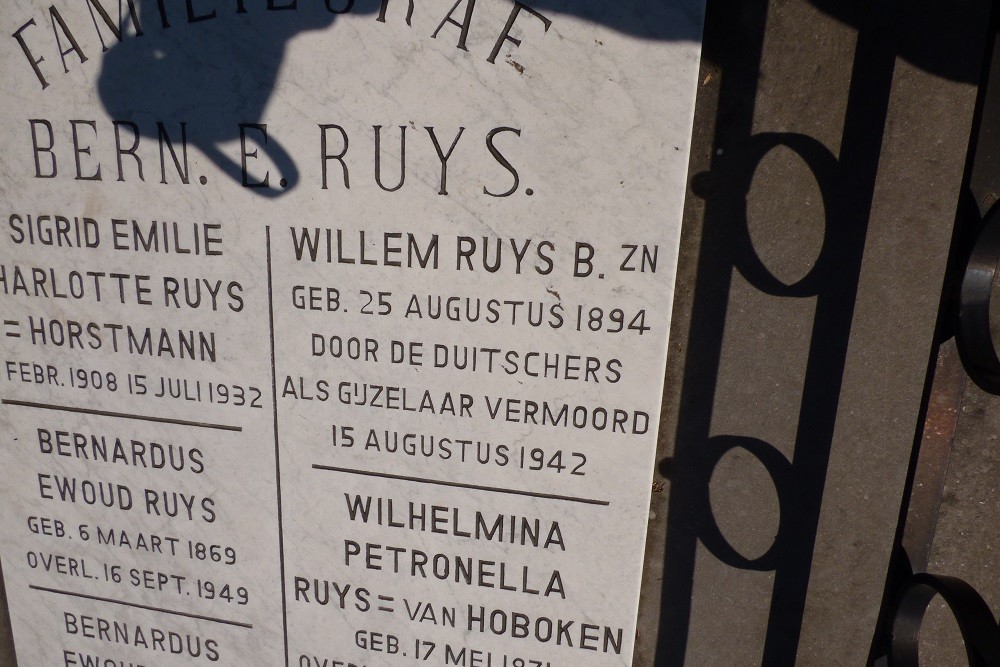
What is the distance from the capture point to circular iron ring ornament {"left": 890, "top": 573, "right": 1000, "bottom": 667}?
1.20m

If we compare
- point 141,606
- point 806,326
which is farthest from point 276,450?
point 806,326

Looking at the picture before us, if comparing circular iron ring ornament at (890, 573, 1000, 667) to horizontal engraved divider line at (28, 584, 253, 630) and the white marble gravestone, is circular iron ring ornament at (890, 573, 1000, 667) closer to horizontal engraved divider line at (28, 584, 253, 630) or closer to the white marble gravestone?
the white marble gravestone

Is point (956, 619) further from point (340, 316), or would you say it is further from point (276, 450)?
point (276, 450)

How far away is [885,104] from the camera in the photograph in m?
1.63

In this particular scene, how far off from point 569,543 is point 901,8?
5.69ft

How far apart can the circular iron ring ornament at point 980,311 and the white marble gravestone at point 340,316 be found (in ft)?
2.06

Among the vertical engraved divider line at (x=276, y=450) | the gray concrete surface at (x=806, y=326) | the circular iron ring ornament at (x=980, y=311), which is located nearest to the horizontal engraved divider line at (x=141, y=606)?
the vertical engraved divider line at (x=276, y=450)

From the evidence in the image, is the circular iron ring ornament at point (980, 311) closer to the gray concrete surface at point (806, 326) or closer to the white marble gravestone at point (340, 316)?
the gray concrete surface at point (806, 326)

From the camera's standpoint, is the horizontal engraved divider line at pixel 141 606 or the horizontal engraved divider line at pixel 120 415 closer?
the horizontal engraved divider line at pixel 120 415

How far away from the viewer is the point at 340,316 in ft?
5.65

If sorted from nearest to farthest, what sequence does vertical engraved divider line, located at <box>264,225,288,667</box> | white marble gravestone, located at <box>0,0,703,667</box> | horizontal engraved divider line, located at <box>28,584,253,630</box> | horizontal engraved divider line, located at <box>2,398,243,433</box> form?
1. white marble gravestone, located at <box>0,0,703,667</box>
2. vertical engraved divider line, located at <box>264,225,288,667</box>
3. horizontal engraved divider line, located at <box>2,398,243,433</box>
4. horizontal engraved divider line, located at <box>28,584,253,630</box>

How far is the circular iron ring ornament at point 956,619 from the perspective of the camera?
1.20 metres

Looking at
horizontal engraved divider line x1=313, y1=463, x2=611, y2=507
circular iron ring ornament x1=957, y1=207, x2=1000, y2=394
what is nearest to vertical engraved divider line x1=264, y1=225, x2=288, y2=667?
horizontal engraved divider line x1=313, y1=463, x2=611, y2=507

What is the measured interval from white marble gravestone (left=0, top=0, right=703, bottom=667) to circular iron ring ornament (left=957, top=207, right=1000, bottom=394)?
629 millimetres
